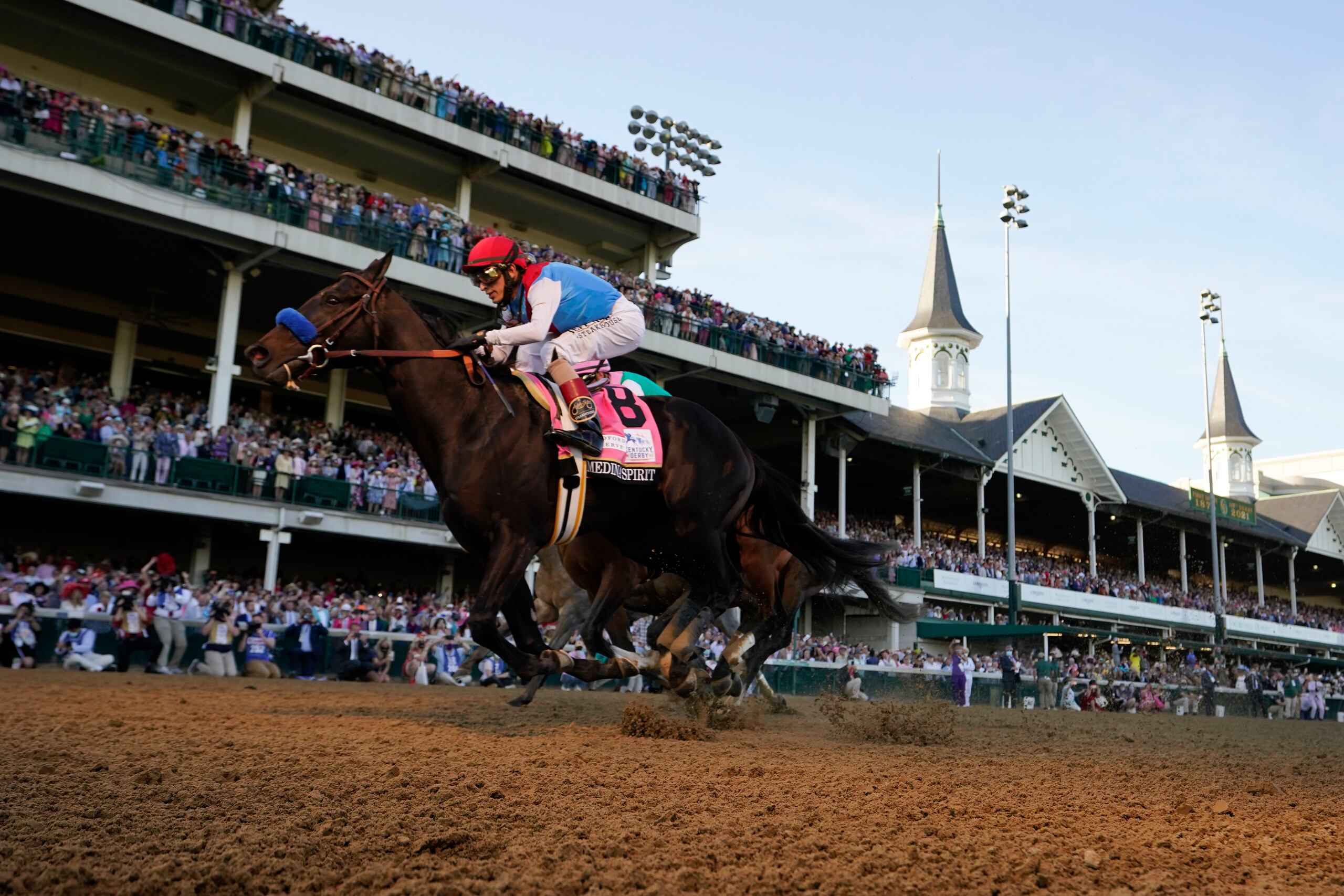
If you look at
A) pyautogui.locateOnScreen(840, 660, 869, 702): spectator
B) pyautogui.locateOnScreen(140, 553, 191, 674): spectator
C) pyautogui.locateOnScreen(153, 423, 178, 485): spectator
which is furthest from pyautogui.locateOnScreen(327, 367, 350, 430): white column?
pyautogui.locateOnScreen(840, 660, 869, 702): spectator

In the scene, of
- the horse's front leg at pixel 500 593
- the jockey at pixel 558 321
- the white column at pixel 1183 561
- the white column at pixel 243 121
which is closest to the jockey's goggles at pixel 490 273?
the jockey at pixel 558 321

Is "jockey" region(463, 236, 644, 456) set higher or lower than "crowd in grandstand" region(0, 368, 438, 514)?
lower

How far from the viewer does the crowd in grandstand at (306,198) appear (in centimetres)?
1952

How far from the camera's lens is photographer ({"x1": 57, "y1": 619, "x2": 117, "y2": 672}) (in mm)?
14148

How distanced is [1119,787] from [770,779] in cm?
185

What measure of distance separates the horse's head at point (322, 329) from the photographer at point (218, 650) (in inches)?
387

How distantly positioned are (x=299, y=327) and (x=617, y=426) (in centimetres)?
206

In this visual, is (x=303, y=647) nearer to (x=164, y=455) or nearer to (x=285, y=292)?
(x=164, y=455)

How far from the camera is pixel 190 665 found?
15453 millimetres

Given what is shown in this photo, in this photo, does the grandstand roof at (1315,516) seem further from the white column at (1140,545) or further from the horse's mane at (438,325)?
the horse's mane at (438,325)

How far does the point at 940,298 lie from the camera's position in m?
53.9

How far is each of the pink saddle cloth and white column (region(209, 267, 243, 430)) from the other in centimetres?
1595

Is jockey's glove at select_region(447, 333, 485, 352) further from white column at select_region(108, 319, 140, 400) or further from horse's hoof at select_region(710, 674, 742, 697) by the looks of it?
white column at select_region(108, 319, 140, 400)

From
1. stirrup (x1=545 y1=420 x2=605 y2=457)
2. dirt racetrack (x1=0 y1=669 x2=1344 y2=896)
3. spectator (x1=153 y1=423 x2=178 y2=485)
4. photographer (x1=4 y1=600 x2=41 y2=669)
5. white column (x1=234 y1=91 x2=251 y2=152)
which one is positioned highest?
white column (x1=234 y1=91 x2=251 y2=152)
